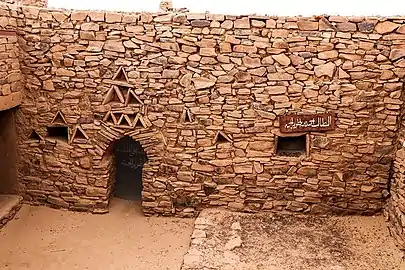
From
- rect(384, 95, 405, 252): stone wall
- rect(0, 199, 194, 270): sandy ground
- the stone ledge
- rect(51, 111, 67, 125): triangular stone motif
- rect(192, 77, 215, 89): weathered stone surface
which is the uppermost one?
rect(192, 77, 215, 89): weathered stone surface

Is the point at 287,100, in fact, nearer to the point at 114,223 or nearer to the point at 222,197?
the point at 222,197

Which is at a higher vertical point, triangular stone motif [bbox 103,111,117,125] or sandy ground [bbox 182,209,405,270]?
triangular stone motif [bbox 103,111,117,125]

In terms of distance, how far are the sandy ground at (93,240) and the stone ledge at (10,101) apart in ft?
5.94

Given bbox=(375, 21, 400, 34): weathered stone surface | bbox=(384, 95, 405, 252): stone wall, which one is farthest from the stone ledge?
bbox=(384, 95, 405, 252): stone wall

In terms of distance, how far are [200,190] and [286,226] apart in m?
1.49

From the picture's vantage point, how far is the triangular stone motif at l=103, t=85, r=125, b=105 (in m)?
7.02

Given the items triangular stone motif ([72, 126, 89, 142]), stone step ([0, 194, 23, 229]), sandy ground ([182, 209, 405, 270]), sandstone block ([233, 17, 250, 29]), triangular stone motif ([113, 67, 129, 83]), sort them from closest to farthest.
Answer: sandy ground ([182, 209, 405, 270]) < sandstone block ([233, 17, 250, 29]) < triangular stone motif ([113, 67, 129, 83]) < stone step ([0, 194, 23, 229]) < triangular stone motif ([72, 126, 89, 142])

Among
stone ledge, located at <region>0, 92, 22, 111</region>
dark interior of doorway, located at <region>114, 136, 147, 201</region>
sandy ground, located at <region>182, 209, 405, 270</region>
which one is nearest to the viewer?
sandy ground, located at <region>182, 209, 405, 270</region>

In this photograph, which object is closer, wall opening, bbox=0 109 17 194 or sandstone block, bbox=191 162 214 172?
sandstone block, bbox=191 162 214 172

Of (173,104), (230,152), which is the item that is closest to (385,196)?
(230,152)

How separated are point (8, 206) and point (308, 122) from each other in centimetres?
504

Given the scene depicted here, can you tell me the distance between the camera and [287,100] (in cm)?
683

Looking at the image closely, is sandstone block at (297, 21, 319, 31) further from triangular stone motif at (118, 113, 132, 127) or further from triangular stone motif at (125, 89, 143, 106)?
triangular stone motif at (118, 113, 132, 127)

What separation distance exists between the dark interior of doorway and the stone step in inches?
69.9
